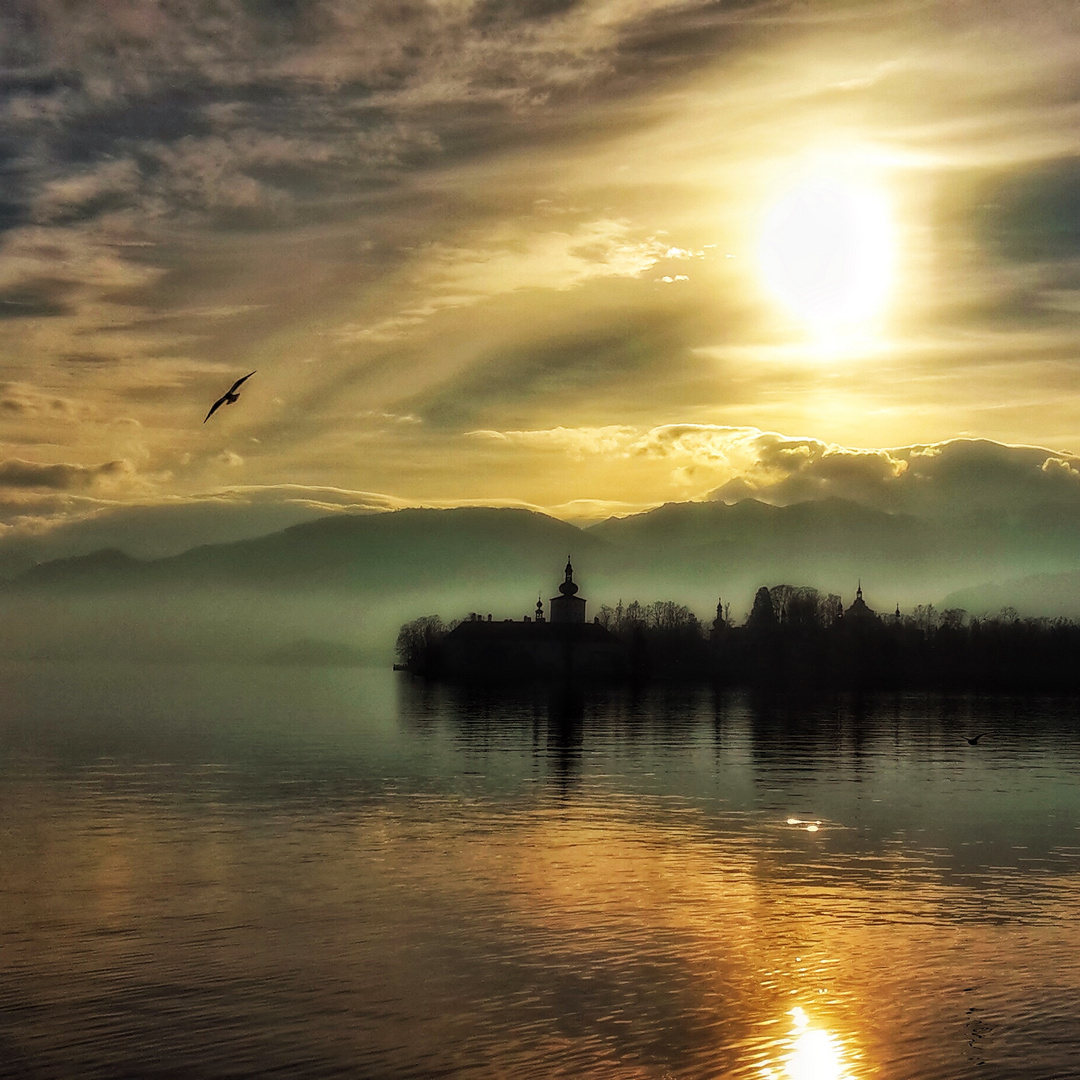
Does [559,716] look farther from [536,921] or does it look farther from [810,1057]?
[810,1057]

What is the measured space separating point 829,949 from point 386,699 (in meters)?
138

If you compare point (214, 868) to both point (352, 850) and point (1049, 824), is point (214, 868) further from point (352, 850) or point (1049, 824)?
point (1049, 824)

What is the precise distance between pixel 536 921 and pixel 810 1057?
11.2m

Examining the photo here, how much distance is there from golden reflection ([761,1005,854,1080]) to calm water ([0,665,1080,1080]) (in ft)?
0.23

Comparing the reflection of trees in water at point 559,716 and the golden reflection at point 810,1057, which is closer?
the golden reflection at point 810,1057

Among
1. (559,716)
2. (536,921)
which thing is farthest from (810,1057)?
(559,716)

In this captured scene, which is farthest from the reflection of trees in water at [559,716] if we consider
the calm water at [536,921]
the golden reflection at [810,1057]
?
the golden reflection at [810,1057]

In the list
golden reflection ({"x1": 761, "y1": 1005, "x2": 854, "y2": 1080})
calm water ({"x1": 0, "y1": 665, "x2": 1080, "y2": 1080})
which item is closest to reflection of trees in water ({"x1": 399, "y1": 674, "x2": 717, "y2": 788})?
calm water ({"x1": 0, "y1": 665, "x2": 1080, "y2": 1080})

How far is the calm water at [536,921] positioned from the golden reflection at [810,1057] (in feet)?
0.23

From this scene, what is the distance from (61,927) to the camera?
32531 millimetres

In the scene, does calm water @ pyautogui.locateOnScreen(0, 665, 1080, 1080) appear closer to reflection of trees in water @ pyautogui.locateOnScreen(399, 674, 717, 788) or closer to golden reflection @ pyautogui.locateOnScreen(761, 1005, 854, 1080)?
golden reflection @ pyautogui.locateOnScreen(761, 1005, 854, 1080)

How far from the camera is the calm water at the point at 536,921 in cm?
2450

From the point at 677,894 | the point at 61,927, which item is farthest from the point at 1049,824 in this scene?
the point at 61,927

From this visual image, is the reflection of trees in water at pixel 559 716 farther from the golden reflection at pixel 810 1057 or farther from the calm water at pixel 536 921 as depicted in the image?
the golden reflection at pixel 810 1057
